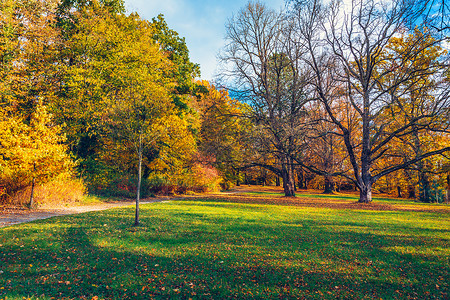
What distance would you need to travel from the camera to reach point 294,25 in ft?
58.7

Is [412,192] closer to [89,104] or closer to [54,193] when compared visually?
[89,104]

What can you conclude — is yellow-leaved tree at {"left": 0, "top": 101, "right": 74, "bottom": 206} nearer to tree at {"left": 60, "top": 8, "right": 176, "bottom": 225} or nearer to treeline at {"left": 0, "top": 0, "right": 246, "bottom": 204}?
treeline at {"left": 0, "top": 0, "right": 246, "bottom": 204}

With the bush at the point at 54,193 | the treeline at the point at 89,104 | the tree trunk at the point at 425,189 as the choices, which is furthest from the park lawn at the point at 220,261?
the tree trunk at the point at 425,189

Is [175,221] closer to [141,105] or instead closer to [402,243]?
[141,105]

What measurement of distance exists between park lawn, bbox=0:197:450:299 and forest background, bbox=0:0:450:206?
381cm

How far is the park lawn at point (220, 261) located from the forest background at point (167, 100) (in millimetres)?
3813

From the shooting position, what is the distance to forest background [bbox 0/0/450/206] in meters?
10.9

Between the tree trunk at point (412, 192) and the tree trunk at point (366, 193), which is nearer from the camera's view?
the tree trunk at point (366, 193)

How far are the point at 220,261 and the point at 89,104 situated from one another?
14.9 metres

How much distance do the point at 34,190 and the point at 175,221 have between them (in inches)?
304

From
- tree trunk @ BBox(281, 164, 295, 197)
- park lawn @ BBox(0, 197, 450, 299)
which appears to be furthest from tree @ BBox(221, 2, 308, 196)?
park lawn @ BBox(0, 197, 450, 299)

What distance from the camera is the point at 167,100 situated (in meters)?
9.38

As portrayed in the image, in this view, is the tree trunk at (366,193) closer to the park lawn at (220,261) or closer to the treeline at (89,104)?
the park lawn at (220,261)

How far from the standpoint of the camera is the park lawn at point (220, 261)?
3.86 m
